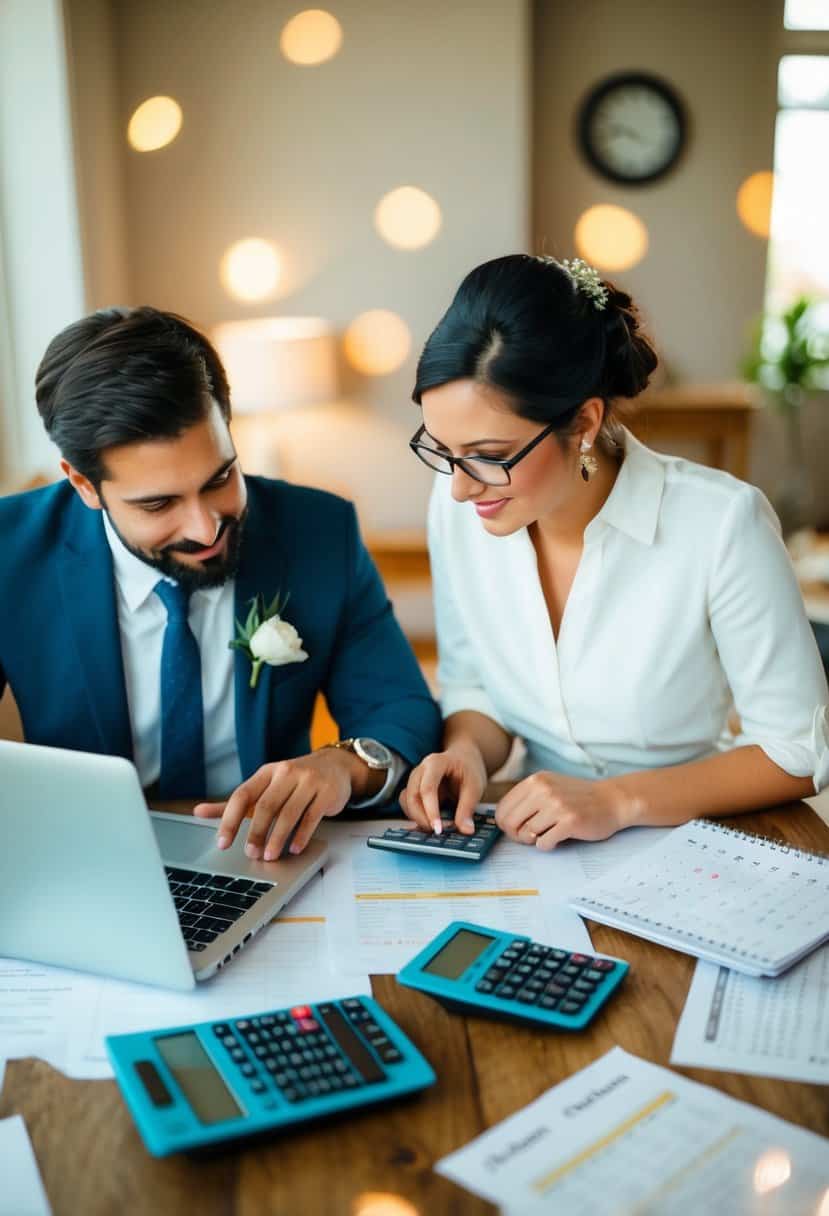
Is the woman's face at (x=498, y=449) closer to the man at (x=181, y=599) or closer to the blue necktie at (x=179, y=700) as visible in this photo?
the man at (x=181, y=599)

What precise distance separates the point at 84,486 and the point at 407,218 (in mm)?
2718

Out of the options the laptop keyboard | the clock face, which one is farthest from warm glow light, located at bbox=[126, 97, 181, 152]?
the laptop keyboard

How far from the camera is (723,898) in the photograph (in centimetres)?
112

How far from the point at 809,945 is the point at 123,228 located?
139 inches

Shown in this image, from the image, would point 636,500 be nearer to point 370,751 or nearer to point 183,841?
point 370,751

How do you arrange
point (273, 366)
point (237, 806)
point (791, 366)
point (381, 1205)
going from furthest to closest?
1. point (791, 366)
2. point (273, 366)
3. point (237, 806)
4. point (381, 1205)

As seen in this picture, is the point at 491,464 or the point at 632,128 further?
the point at 632,128

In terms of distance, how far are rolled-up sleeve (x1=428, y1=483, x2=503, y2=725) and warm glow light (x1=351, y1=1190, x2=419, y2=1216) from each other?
0.97 meters

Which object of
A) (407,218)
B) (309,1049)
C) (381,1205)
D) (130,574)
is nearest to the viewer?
(381,1205)

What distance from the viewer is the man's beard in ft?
5.01

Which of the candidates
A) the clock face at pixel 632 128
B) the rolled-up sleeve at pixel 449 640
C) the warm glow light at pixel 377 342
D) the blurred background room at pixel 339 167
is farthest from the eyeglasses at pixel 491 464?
the clock face at pixel 632 128

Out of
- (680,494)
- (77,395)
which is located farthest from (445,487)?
(77,395)

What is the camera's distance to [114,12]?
3.73 m

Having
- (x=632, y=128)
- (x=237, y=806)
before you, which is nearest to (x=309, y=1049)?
(x=237, y=806)
